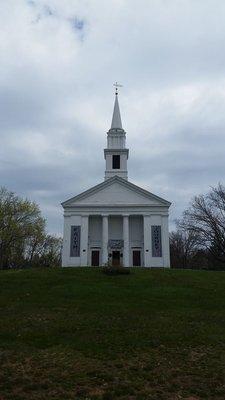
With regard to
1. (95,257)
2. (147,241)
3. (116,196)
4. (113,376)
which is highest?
(116,196)

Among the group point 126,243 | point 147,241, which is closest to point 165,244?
point 147,241

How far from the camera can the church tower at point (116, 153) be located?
5559cm

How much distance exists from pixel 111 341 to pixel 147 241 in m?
32.9

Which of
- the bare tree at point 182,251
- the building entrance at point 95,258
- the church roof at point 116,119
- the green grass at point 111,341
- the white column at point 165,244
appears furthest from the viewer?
the bare tree at point 182,251

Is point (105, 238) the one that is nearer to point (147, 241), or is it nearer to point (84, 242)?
point (84, 242)

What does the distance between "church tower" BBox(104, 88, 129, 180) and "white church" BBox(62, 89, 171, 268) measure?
197 inches

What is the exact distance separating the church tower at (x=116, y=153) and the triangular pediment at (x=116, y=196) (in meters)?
4.49

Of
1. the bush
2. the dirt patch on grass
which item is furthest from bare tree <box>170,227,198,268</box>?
the dirt patch on grass

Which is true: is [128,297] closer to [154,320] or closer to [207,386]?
[154,320]

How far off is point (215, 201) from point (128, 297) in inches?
1494

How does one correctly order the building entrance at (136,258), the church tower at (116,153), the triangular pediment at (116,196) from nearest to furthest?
the building entrance at (136,258) < the triangular pediment at (116,196) < the church tower at (116,153)

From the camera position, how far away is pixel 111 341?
49.9 ft

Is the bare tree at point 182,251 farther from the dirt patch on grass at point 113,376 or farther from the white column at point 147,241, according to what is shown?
the dirt patch on grass at point 113,376

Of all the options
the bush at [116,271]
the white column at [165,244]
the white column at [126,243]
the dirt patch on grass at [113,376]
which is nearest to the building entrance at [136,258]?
the white column at [126,243]
